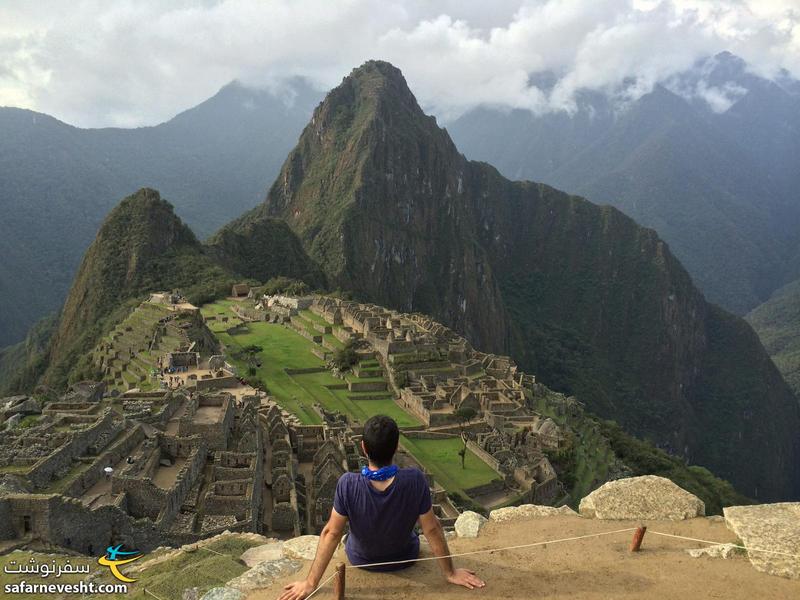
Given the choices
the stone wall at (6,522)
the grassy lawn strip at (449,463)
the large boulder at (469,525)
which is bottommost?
the grassy lawn strip at (449,463)

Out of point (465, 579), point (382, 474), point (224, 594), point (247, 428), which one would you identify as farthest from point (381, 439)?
point (247, 428)

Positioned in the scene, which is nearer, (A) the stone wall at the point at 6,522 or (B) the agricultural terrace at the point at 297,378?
(A) the stone wall at the point at 6,522

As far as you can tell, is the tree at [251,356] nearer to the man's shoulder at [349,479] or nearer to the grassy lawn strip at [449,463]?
the grassy lawn strip at [449,463]

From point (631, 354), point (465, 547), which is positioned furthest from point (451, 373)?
point (631, 354)

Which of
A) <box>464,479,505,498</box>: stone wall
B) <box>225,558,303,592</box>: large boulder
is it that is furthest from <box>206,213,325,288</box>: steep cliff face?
<box>225,558,303,592</box>: large boulder

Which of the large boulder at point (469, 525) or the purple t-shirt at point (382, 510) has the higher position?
the purple t-shirt at point (382, 510)

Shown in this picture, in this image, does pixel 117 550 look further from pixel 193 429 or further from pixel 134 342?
pixel 134 342

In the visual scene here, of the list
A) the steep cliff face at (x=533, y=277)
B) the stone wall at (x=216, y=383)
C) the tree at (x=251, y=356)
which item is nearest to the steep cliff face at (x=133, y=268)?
the steep cliff face at (x=533, y=277)
